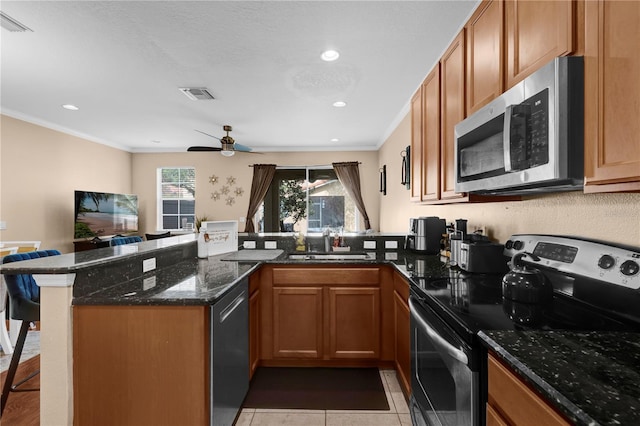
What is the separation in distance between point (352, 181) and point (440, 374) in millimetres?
5219

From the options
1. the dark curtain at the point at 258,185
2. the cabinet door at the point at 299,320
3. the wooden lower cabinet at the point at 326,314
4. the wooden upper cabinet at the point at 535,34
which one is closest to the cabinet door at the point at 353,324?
the wooden lower cabinet at the point at 326,314

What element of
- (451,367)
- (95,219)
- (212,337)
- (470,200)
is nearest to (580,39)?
(470,200)

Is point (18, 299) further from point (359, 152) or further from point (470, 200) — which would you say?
point (359, 152)

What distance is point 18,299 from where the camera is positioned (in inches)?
78.6

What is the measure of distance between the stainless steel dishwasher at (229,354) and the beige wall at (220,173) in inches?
180

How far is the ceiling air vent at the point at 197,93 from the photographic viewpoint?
10.6 ft

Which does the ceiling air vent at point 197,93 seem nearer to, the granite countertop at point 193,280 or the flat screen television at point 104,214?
the granite countertop at point 193,280

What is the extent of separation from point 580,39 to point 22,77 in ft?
14.0

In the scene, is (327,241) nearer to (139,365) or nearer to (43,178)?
(139,365)

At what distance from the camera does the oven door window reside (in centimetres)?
102

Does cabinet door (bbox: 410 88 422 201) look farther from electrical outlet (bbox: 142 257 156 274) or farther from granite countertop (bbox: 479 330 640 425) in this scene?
electrical outlet (bbox: 142 257 156 274)

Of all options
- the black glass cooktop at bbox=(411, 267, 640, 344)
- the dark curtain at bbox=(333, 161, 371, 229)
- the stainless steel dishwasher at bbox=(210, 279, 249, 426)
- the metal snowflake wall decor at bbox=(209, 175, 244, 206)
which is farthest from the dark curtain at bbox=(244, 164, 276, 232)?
the black glass cooktop at bbox=(411, 267, 640, 344)

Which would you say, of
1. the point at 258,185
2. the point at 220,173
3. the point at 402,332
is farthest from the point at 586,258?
the point at 220,173

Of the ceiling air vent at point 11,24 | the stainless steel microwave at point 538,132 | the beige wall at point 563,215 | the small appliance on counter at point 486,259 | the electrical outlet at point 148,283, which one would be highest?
the ceiling air vent at point 11,24
